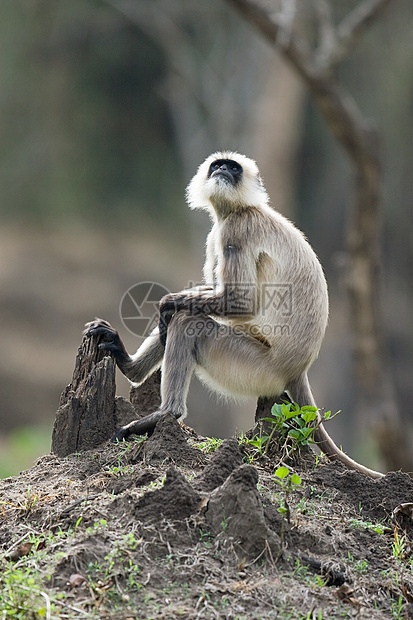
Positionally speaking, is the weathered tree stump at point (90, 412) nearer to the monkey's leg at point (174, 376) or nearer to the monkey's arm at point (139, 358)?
the monkey's leg at point (174, 376)

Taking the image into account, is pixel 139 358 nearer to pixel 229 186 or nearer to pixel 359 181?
pixel 229 186

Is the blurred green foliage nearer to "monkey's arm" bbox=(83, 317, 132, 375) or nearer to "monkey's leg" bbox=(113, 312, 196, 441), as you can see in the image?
"monkey's arm" bbox=(83, 317, 132, 375)

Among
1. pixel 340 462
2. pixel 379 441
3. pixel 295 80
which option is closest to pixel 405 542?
pixel 340 462

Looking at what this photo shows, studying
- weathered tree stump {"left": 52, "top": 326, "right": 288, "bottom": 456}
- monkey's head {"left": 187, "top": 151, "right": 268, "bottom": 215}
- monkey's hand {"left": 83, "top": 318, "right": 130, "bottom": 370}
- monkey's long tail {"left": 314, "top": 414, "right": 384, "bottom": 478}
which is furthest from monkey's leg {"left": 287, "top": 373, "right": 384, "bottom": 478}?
monkey's head {"left": 187, "top": 151, "right": 268, "bottom": 215}

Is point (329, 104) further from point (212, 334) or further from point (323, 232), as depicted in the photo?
point (323, 232)

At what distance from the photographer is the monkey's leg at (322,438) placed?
4.36 m

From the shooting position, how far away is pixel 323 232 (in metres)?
17.5

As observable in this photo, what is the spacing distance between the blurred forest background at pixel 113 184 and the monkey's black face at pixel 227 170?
32.9ft

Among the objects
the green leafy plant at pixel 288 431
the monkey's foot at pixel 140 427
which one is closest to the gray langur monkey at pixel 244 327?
the monkey's foot at pixel 140 427

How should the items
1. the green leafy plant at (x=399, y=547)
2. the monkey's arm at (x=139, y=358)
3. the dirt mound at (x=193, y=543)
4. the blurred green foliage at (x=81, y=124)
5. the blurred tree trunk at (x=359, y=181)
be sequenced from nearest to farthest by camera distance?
1. the dirt mound at (x=193, y=543)
2. the green leafy plant at (x=399, y=547)
3. the monkey's arm at (x=139, y=358)
4. the blurred tree trunk at (x=359, y=181)
5. the blurred green foliage at (x=81, y=124)

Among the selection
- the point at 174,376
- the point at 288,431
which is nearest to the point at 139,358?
the point at 174,376

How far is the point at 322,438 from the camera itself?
173 inches

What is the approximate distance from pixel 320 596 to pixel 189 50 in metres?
13.2

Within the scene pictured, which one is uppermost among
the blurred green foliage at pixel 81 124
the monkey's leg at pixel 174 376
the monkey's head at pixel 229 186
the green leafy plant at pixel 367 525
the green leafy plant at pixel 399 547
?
the blurred green foliage at pixel 81 124
